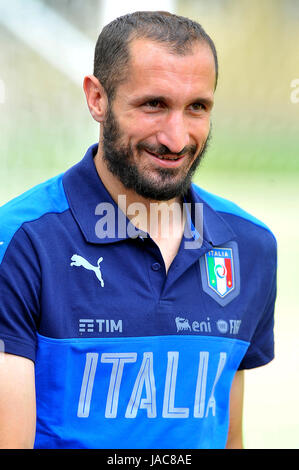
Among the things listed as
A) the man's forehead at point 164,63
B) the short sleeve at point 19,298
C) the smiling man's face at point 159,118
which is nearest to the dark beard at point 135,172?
the smiling man's face at point 159,118

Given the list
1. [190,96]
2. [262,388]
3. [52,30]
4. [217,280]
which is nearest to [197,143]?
[190,96]

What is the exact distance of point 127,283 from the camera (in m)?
1.27

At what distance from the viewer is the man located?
1.20m

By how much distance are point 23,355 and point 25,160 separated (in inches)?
54.3

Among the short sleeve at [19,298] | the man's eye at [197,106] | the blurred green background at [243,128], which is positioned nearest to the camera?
the short sleeve at [19,298]

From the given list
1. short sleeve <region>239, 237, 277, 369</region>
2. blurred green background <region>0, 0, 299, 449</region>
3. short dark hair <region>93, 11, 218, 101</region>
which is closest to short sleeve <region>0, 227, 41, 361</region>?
short dark hair <region>93, 11, 218, 101</region>

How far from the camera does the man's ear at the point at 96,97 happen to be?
1.33 meters

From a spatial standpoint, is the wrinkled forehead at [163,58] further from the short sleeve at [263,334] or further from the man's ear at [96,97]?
the short sleeve at [263,334]

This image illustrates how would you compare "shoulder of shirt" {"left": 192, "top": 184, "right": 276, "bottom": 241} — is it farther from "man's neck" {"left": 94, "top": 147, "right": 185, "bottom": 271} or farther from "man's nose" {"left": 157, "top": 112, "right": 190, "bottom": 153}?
"man's nose" {"left": 157, "top": 112, "right": 190, "bottom": 153}

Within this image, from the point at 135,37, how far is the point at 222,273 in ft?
1.54

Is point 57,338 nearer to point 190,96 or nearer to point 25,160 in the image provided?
point 190,96

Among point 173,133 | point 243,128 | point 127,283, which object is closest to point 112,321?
point 127,283

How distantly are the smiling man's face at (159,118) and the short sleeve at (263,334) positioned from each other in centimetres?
30

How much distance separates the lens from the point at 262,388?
8.81 feet
